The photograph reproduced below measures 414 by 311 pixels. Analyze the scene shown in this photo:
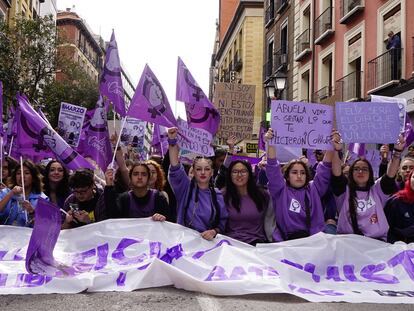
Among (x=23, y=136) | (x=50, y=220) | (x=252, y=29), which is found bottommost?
(x=50, y=220)

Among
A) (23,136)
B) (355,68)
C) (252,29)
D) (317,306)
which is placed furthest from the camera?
(252,29)

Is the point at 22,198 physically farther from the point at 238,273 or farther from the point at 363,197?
the point at 363,197

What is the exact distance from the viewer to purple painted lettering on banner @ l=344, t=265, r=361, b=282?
4789 mm

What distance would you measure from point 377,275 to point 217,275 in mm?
1432

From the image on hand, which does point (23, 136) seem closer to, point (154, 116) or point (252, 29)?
point (154, 116)

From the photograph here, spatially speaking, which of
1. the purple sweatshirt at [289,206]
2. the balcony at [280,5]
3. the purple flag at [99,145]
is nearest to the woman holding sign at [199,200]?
the purple sweatshirt at [289,206]

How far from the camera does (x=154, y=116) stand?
624 cm

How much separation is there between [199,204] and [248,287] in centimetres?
127

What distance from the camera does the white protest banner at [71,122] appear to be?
7.76 metres

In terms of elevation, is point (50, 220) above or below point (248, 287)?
above

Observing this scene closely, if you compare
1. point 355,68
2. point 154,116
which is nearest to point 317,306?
point 154,116

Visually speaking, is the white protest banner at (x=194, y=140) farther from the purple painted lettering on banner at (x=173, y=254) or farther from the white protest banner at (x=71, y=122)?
the white protest banner at (x=71, y=122)

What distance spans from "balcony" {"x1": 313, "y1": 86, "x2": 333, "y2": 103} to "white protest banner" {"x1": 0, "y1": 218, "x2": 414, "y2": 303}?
47.7ft

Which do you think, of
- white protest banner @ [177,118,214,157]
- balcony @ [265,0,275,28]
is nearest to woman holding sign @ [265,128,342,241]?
white protest banner @ [177,118,214,157]
